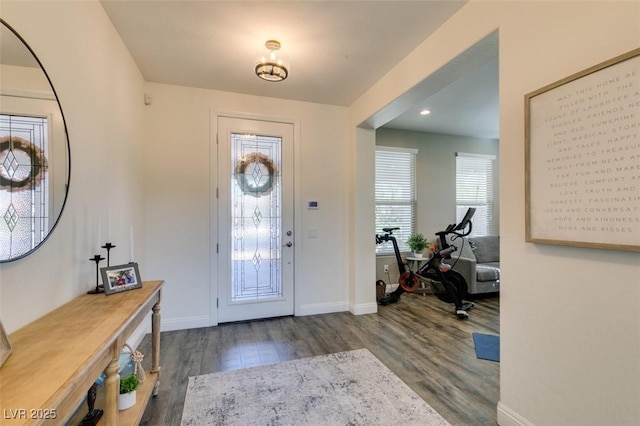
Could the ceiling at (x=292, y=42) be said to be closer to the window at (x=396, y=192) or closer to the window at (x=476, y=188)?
the window at (x=396, y=192)

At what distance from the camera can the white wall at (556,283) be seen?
3.99ft

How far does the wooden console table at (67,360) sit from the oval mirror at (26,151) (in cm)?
35

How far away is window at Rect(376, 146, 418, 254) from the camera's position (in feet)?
16.3

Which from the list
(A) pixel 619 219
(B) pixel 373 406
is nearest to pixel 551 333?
(A) pixel 619 219

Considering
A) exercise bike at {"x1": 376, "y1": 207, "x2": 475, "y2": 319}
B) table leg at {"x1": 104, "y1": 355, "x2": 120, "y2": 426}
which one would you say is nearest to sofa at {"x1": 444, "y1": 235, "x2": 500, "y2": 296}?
exercise bike at {"x1": 376, "y1": 207, "x2": 475, "y2": 319}


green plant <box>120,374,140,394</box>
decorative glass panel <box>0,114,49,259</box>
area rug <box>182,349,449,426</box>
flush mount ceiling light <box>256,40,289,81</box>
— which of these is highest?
A: flush mount ceiling light <box>256,40,289,81</box>

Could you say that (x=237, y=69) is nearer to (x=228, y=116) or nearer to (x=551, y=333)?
(x=228, y=116)

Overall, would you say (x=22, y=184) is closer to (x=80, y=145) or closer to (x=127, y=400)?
(x=80, y=145)

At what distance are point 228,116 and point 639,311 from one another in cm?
360

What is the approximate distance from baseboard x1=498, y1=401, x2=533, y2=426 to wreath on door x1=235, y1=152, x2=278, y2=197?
2890mm

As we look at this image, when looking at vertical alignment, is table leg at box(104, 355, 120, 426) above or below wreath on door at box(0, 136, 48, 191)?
below

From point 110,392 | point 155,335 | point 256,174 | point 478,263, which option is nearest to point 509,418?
point 110,392

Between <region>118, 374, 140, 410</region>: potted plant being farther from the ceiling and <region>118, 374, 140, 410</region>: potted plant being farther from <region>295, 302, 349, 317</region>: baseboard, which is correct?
the ceiling

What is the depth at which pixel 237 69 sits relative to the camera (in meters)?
2.86
